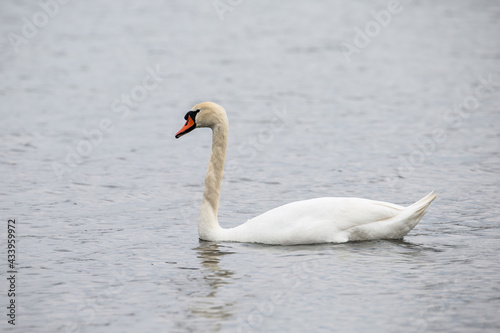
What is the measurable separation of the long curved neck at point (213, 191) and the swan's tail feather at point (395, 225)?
1760 mm

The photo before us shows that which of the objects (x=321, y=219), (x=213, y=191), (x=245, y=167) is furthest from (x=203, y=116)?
(x=245, y=167)

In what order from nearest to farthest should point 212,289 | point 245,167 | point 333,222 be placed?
point 212,289, point 333,222, point 245,167

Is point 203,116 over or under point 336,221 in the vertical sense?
over

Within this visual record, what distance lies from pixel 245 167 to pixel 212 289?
6.29m

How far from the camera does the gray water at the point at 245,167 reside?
9102 millimetres

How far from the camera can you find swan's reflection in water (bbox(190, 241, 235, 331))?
344 inches

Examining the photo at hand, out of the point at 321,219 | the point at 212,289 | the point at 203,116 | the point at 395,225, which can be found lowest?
the point at 212,289

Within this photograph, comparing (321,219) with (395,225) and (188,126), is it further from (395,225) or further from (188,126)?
(188,126)

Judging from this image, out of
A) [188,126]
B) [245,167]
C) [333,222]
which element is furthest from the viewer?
[245,167]

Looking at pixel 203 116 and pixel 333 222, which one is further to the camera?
pixel 203 116

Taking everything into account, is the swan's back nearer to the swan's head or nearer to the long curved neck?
the long curved neck

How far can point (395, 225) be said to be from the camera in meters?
10.9

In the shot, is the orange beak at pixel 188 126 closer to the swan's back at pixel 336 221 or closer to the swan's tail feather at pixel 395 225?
the swan's back at pixel 336 221

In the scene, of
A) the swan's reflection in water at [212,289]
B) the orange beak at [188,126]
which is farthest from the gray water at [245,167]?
the orange beak at [188,126]
